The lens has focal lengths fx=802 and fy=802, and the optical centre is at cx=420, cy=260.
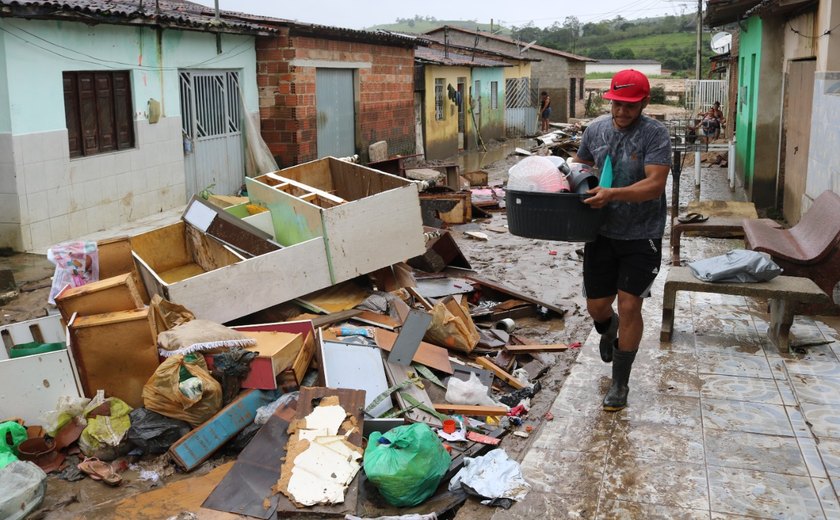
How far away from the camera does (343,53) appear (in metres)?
16.2

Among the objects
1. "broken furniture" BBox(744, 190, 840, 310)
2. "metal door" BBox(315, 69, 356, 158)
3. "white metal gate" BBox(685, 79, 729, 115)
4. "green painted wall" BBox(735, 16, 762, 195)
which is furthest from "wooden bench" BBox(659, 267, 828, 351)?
"white metal gate" BBox(685, 79, 729, 115)

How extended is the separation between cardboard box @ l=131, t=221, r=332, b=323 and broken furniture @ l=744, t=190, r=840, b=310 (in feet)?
12.5

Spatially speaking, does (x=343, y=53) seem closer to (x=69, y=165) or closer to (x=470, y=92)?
(x=69, y=165)

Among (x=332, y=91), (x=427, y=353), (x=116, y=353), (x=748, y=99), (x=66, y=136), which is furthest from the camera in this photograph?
(x=332, y=91)

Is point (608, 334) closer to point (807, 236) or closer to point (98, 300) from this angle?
point (807, 236)

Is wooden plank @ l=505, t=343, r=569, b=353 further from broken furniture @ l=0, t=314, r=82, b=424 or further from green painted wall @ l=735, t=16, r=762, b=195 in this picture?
green painted wall @ l=735, t=16, r=762, b=195

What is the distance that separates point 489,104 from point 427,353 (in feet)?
84.7

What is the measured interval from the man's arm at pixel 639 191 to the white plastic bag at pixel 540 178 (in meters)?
0.20

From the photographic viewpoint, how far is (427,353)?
5910mm

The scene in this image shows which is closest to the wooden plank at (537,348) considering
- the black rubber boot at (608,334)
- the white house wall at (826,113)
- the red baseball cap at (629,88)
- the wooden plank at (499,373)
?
the wooden plank at (499,373)

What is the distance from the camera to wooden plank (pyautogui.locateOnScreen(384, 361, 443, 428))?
5.00m

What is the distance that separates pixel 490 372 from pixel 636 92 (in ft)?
7.87

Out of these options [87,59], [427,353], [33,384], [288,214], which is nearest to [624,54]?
[87,59]

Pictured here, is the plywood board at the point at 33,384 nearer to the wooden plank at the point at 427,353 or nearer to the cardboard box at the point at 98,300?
the cardboard box at the point at 98,300
